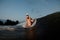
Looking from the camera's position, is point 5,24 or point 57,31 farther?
point 5,24

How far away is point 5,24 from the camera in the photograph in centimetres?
408

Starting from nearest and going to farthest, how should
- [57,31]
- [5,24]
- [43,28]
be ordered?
[57,31] < [43,28] < [5,24]

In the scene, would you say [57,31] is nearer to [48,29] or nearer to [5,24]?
[48,29]

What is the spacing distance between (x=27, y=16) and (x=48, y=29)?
2427 mm

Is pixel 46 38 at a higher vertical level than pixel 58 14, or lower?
lower

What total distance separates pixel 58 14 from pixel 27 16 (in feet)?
8.03

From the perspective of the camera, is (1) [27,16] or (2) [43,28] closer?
(2) [43,28]

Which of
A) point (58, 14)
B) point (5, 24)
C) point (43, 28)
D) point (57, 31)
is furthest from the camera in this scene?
point (5, 24)

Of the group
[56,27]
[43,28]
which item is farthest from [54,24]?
[43,28]

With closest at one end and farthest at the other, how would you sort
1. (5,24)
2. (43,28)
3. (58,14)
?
1. (58,14)
2. (43,28)
3. (5,24)

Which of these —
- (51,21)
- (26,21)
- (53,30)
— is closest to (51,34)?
(53,30)

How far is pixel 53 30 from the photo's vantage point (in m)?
1.58

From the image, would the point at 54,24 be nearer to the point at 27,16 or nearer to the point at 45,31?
the point at 45,31

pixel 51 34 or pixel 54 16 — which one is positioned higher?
pixel 54 16
